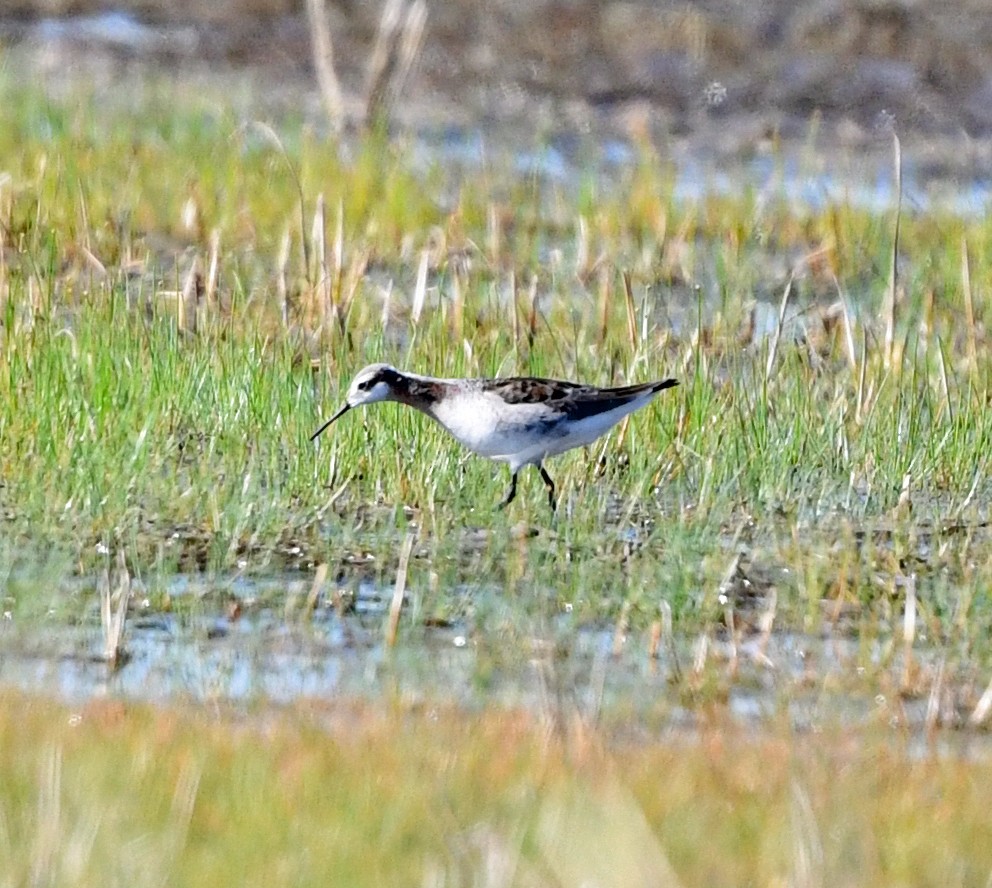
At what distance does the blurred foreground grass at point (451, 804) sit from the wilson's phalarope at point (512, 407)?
7.20 feet

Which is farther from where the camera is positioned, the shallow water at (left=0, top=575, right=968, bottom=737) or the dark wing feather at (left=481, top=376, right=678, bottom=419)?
the dark wing feather at (left=481, top=376, right=678, bottom=419)

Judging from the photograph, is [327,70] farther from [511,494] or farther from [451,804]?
[451,804]

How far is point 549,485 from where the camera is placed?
26.0ft

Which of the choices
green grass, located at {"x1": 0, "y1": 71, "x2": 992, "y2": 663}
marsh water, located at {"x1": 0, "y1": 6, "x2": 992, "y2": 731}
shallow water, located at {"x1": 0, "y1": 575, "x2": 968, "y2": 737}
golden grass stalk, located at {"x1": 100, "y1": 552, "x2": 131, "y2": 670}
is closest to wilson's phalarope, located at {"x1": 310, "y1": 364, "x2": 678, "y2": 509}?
green grass, located at {"x1": 0, "y1": 71, "x2": 992, "y2": 663}

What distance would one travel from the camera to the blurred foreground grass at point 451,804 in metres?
4.19

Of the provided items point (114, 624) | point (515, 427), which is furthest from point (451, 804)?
point (515, 427)

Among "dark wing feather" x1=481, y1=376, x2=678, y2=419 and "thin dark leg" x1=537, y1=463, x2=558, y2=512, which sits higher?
"dark wing feather" x1=481, y1=376, x2=678, y2=419

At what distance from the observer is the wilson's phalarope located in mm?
7492

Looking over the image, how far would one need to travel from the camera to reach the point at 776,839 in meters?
4.52

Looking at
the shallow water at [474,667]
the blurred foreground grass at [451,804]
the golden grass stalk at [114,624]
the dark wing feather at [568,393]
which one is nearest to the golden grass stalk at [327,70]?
the dark wing feather at [568,393]

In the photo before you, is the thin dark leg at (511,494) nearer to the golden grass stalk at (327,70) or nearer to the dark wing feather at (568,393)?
the dark wing feather at (568,393)

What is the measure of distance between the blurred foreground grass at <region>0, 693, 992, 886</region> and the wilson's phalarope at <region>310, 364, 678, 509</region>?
2.19 m

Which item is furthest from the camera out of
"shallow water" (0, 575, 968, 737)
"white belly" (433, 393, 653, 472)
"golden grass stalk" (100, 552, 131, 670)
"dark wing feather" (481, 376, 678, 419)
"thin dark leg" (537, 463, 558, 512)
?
"thin dark leg" (537, 463, 558, 512)

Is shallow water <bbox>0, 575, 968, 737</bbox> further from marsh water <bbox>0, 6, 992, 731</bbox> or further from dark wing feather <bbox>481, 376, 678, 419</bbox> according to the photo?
dark wing feather <bbox>481, 376, 678, 419</bbox>
